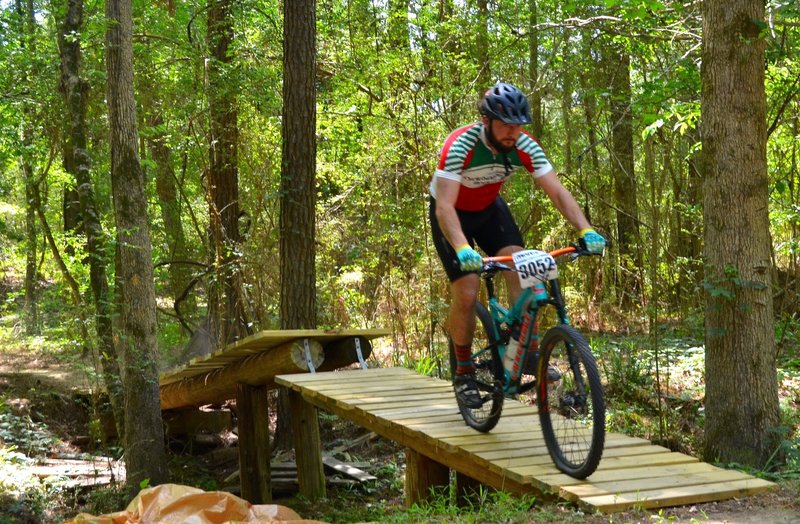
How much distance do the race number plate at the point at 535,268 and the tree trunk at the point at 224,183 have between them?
Answer: 7.39 m

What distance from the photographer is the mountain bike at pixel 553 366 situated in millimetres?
3918

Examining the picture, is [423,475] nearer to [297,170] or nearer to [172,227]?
[297,170]

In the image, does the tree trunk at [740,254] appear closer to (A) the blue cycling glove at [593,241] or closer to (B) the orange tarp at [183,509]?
(A) the blue cycling glove at [593,241]

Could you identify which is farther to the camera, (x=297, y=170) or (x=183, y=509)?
(x=297, y=170)

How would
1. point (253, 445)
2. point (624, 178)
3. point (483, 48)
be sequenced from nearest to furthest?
point (253, 445)
point (483, 48)
point (624, 178)

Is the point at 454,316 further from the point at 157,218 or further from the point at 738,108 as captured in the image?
the point at 157,218

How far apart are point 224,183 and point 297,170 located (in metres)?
3.10

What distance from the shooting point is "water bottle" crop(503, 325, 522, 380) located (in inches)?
177

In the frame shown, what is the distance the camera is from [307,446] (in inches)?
330

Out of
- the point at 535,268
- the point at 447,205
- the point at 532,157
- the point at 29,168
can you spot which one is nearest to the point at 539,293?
the point at 535,268

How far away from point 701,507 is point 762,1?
382 centimetres

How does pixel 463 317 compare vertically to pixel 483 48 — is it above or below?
below

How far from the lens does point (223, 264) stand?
11266mm

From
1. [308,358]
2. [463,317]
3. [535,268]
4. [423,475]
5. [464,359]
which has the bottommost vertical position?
[423,475]
